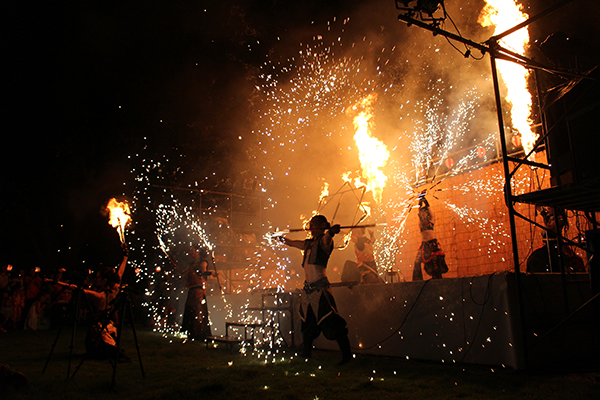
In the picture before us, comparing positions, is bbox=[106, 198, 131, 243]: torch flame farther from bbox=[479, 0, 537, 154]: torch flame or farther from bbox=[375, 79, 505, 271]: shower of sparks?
bbox=[479, 0, 537, 154]: torch flame

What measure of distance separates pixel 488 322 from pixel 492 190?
6.55 m

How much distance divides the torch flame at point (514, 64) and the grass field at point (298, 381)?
14.2 ft

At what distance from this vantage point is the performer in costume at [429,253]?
7086 mm

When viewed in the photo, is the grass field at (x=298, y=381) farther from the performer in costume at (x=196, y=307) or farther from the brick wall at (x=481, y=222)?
the brick wall at (x=481, y=222)

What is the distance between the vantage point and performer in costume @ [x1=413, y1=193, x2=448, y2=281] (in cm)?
709

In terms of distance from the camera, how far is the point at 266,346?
738cm

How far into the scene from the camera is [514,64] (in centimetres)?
659

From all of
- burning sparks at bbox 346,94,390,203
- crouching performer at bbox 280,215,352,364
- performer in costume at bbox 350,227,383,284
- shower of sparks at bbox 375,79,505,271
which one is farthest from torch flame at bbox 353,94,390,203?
crouching performer at bbox 280,215,352,364

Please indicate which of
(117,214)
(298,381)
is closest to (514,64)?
(298,381)

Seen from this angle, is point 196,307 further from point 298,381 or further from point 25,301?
point 25,301

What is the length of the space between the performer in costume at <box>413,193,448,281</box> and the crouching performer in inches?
100

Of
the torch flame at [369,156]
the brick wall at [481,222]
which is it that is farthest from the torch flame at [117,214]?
the brick wall at [481,222]

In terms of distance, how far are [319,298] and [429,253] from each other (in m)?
2.91

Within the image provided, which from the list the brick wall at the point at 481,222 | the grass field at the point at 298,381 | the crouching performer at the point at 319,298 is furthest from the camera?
the brick wall at the point at 481,222
